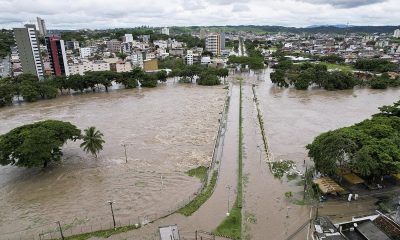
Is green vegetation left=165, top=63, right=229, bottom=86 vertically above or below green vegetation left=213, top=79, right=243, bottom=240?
above

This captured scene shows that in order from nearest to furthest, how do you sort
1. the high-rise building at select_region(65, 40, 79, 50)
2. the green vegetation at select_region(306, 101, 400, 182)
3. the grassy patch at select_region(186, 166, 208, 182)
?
the green vegetation at select_region(306, 101, 400, 182) → the grassy patch at select_region(186, 166, 208, 182) → the high-rise building at select_region(65, 40, 79, 50)

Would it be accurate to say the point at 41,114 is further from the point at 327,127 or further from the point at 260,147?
the point at 327,127

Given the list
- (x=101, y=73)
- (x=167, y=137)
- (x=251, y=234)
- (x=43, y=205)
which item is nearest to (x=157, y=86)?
(x=101, y=73)

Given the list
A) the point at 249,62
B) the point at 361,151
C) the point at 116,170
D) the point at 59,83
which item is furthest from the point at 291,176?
the point at 249,62

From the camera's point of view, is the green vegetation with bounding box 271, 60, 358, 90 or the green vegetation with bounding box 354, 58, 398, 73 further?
the green vegetation with bounding box 354, 58, 398, 73

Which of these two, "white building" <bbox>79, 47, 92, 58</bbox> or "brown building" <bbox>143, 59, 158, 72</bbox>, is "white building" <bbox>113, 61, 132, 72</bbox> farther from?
"white building" <bbox>79, 47, 92, 58</bbox>

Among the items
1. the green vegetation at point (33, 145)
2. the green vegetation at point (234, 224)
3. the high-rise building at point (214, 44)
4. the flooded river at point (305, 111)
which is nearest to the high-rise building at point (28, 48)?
the green vegetation at point (33, 145)

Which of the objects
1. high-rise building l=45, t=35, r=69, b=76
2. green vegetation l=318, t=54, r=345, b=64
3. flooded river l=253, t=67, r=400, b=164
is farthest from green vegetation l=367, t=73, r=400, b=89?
high-rise building l=45, t=35, r=69, b=76
